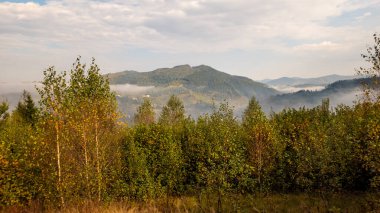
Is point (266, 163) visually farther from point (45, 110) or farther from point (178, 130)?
point (45, 110)

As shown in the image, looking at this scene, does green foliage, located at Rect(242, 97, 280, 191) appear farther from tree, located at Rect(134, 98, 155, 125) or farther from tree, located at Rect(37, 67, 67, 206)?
tree, located at Rect(134, 98, 155, 125)

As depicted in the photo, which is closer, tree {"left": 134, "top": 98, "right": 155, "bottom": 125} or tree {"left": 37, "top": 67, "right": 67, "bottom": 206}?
tree {"left": 37, "top": 67, "right": 67, "bottom": 206}

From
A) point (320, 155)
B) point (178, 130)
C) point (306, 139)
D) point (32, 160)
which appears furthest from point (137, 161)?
point (306, 139)

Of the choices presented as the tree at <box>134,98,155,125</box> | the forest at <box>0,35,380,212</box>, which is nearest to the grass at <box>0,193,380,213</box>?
the forest at <box>0,35,380,212</box>

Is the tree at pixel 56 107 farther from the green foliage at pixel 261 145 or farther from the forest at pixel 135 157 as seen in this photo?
the green foliage at pixel 261 145

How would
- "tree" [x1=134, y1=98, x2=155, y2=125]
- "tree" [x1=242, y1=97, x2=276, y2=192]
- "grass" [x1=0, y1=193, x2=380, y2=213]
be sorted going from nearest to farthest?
"grass" [x1=0, y1=193, x2=380, y2=213] → "tree" [x1=242, y1=97, x2=276, y2=192] → "tree" [x1=134, y1=98, x2=155, y2=125]

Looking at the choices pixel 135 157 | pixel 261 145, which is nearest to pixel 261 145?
pixel 261 145

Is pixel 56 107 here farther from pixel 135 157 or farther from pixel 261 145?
pixel 261 145

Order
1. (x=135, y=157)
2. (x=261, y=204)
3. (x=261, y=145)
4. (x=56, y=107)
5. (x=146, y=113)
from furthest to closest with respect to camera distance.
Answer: (x=146, y=113) → (x=261, y=145) → (x=135, y=157) → (x=261, y=204) → (x=56, y=107)

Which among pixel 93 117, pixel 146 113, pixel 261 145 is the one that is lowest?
pixel 146 113

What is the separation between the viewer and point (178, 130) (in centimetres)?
4384

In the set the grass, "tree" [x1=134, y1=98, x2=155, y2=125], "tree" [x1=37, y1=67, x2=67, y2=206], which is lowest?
the grass

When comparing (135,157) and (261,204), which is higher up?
(135,157)

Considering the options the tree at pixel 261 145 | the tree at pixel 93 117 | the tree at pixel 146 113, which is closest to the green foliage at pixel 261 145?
the tree at pixel 261 145
